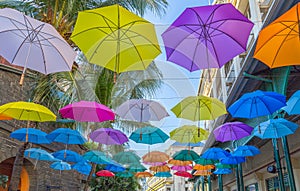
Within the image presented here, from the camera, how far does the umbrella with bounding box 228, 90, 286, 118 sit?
5977mm

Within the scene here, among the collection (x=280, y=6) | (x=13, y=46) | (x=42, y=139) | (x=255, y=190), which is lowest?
(x=255, y=190)

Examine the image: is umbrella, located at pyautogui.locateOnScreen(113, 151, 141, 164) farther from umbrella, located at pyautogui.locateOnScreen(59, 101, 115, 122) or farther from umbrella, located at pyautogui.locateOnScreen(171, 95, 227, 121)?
umbrella, located at pyautogui.locateOnScreen(59, 101, 115, 122)

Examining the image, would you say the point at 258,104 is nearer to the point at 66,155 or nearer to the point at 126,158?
the point at 66,155

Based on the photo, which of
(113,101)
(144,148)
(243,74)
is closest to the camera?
(243,74)

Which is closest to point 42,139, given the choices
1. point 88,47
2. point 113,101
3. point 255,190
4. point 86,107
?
point 86,107

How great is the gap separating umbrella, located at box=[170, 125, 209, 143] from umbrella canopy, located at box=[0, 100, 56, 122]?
3.92m

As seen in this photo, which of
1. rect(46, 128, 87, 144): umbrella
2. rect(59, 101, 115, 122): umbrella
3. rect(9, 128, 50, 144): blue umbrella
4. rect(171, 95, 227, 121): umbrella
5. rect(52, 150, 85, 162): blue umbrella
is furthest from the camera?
rect(52, 150, 85, 162): blue umbrella

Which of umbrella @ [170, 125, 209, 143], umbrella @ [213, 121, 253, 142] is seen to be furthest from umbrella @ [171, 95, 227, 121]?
umbrella @ [170, 125, 209, 143]

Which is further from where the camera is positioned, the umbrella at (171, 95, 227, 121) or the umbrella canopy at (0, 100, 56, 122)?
the umbrella at (171, 95, 227, 121)

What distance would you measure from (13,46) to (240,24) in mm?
3622

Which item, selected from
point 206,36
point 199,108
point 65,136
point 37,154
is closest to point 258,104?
point 199,108

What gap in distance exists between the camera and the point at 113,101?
11.5m

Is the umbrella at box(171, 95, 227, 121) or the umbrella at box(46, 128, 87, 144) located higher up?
the umbrella at box(171, 95, 227, 121)

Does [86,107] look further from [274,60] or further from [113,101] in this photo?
[113,101]
